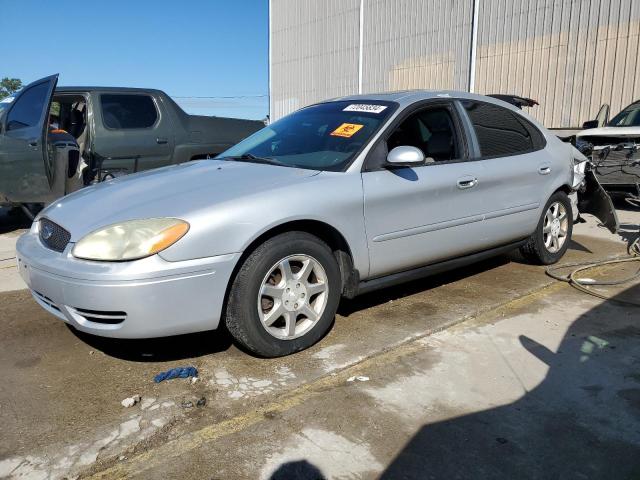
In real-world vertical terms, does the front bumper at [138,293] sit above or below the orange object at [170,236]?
below

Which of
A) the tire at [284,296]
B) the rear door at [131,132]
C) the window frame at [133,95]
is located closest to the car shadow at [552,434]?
the tire at [284,296]

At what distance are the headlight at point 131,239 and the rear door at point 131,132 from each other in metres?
4.10

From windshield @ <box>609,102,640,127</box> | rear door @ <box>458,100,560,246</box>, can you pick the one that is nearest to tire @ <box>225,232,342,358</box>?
rear door @ <box>458,100,560,246</box>

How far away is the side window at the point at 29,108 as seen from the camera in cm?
580

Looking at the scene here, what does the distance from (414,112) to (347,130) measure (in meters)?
0.54

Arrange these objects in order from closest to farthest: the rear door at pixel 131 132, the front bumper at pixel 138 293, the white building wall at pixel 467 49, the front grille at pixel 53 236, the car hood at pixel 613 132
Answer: the front bumper at pixel 138 293
the front grille at pixel 53 236
the rear door at pixel 131 132
the car hood at pixel 613 132
the white building wall at pixel 467 49

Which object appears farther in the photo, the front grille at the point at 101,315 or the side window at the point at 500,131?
the side window at the point at 500,131

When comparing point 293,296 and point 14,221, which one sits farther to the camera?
point 14,221

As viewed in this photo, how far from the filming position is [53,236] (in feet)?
10.2

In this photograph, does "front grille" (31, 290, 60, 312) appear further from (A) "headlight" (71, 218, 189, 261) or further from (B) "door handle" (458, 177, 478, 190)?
(B) "door handle" (458, 177, 478, 190)

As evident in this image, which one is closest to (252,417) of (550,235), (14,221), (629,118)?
(550,235)

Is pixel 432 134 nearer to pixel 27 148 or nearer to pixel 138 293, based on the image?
pixel 138 293

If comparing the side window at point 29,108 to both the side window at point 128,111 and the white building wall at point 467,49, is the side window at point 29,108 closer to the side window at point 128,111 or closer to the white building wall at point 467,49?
the side window at point 128,111

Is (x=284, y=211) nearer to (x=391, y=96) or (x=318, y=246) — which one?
(x=318, y=246)
